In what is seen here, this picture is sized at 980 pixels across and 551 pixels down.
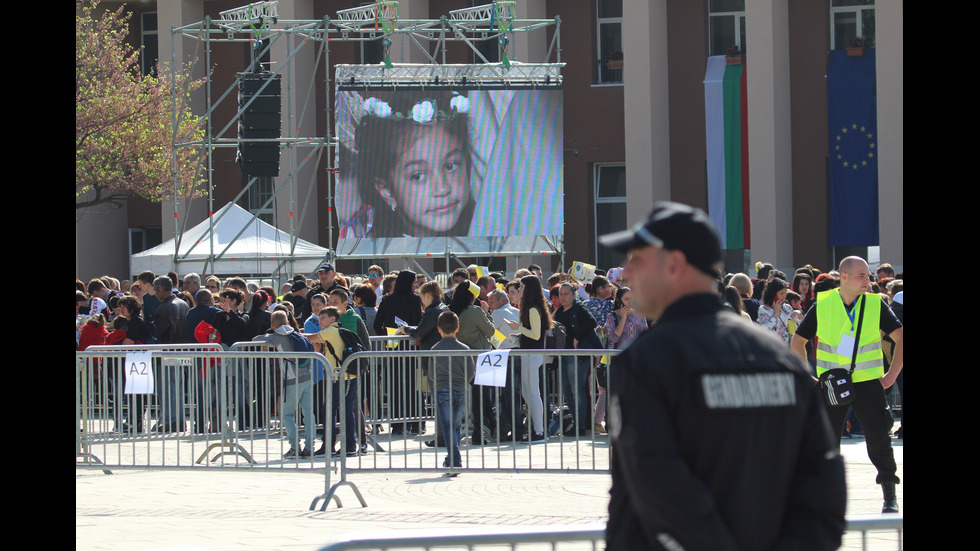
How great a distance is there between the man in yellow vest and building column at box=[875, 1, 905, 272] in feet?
73.8

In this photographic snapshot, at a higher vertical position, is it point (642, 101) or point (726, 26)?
point (726, 26)

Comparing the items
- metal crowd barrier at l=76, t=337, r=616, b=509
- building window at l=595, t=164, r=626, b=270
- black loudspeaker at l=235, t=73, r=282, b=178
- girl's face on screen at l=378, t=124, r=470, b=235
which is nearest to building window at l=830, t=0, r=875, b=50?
building window at l=595, t=164, r=626, b=270

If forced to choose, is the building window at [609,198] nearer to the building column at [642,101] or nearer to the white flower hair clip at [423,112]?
the building column at [642,101]

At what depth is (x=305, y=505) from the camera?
32.0 ft

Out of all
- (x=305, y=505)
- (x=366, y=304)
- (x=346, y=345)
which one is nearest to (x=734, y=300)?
(x=346, y=345)

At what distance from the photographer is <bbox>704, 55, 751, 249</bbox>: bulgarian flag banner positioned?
105 ft

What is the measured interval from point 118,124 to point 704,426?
30969 mm

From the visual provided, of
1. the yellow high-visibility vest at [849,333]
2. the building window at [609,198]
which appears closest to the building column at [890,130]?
the building window at [609,198]

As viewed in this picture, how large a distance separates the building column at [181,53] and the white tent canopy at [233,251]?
26.6 ft

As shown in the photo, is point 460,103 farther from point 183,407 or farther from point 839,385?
point 839,385

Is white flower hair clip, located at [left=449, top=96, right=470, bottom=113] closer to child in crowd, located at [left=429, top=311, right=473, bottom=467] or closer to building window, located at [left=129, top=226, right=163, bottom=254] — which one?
child in crowd, located at [left=429, top=311, right=473, bottom=467]

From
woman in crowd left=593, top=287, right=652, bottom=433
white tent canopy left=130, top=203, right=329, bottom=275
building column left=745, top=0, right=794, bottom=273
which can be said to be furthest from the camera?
building column left=745, top=0, right=794, bottom=273

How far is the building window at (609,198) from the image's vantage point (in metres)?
35.2
